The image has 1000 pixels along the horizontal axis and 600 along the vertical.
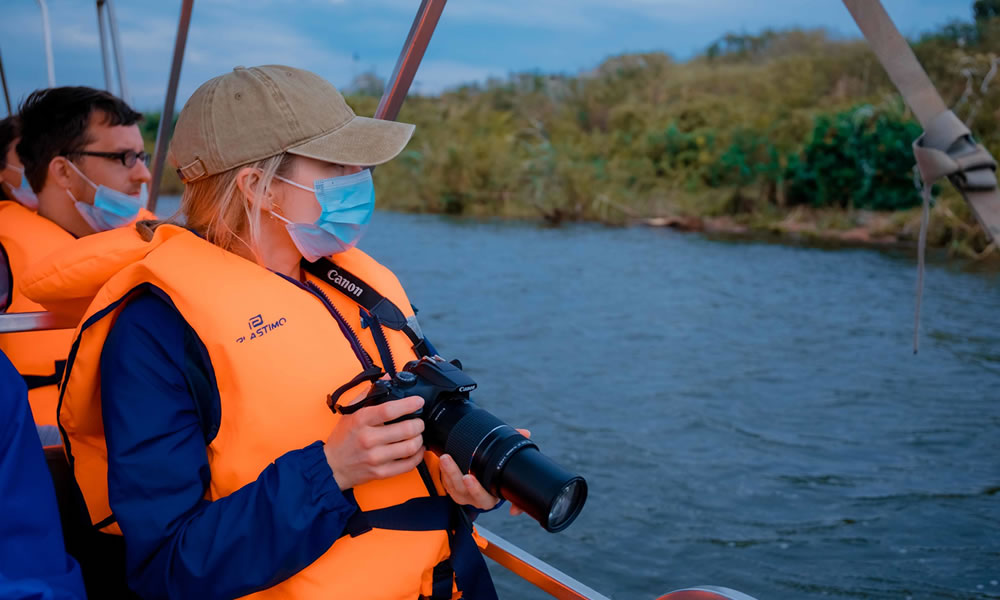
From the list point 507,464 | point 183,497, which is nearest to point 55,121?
point 183,497

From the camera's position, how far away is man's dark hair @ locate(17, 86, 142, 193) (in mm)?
2320

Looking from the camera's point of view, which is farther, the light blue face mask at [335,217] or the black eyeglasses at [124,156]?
the black eyeglasses at [124,156]

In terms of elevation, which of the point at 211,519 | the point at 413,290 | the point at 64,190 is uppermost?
the point at 64,190

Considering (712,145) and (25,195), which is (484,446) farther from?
(712,145)

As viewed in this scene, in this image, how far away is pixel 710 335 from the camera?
38.5ft

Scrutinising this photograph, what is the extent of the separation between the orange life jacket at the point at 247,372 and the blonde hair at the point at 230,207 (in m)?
0.04

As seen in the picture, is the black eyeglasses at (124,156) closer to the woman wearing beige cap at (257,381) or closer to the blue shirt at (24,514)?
the woman wearing beige cap at (257,381)

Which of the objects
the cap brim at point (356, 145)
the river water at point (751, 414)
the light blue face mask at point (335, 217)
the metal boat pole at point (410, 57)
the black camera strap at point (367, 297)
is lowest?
the river water at point (751, 414)

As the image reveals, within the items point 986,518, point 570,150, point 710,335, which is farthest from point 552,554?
point 570,150

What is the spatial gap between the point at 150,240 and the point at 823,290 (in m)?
14.9

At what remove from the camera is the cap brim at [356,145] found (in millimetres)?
1277

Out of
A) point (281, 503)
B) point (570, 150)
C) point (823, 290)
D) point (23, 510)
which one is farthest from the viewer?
point (570, 150)

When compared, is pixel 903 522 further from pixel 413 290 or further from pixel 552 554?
pixel 413 290

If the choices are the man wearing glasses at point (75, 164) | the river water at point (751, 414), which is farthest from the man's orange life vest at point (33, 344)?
the river water at point (751, 414)
